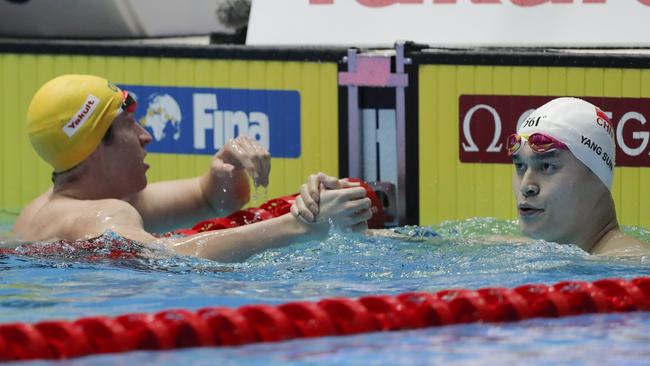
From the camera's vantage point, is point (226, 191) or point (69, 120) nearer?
point (69, 120)

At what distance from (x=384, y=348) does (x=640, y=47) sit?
8.87 feet

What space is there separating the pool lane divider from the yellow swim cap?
1232 mm

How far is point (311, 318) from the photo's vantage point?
3.45 metres

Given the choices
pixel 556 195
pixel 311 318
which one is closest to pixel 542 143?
pixel 556 195

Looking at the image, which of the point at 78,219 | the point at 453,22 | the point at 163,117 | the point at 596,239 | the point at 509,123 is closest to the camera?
the point at 596,239

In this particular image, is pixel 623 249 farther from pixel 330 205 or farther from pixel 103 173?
pixel 103 173

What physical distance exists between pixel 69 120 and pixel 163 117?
1.53m

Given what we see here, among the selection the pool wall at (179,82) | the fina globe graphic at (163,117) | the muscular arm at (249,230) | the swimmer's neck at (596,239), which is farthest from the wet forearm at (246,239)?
the fina globe graphic at (163,117)

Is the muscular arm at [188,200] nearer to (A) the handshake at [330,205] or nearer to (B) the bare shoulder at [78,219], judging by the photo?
(B) the bare shoulder at [78,219]

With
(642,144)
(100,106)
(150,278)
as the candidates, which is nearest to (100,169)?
(100,106)

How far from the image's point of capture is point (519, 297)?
11.9ft

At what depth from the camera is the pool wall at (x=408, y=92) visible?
17.6 ft

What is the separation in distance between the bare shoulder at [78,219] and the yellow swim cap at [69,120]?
0.57 feet

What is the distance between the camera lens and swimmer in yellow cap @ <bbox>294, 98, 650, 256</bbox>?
4078mm
